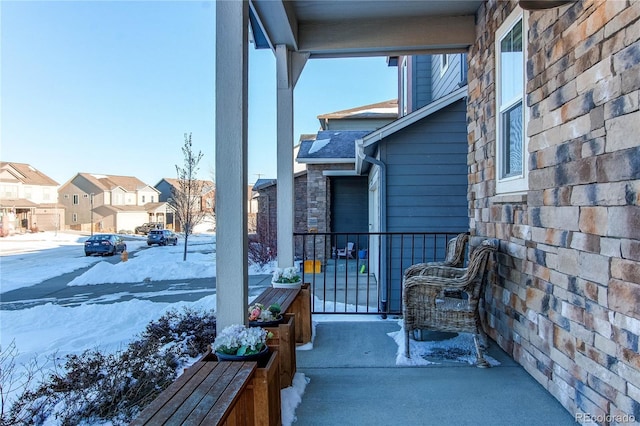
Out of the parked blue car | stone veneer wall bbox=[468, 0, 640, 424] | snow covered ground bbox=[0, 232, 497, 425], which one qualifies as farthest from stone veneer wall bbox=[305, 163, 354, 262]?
the parked blue car

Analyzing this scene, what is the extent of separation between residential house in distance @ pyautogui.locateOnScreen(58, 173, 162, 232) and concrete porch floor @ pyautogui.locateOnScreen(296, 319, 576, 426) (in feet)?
118

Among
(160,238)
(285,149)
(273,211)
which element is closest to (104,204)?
(160,238)

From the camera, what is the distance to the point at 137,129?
15.3 m

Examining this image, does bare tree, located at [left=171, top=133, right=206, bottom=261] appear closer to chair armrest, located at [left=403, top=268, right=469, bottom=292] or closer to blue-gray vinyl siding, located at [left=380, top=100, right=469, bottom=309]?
blue-gray vinyl siding, located at [left=380, top=100, right=469, bottom=309]

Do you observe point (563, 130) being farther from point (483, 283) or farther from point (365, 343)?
point (365, 343)

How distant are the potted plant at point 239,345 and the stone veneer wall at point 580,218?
152cm

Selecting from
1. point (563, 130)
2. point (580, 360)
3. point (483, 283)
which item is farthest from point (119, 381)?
point (563, 130)

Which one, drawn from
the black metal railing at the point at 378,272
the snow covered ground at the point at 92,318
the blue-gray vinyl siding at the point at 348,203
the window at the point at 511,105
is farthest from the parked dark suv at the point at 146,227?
the window at the point at 511,105

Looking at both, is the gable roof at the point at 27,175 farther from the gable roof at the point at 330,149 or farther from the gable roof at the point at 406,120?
the gable roof at the point at 406,120

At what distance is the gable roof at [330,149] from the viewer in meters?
10.1

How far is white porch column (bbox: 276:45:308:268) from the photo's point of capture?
3701 mm

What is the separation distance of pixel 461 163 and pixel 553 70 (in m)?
3.35

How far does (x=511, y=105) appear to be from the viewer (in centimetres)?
287

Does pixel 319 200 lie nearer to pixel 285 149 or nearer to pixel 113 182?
pixel 285 149
